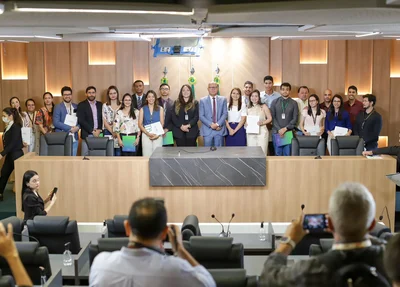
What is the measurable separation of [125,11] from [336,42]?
8.48 meters

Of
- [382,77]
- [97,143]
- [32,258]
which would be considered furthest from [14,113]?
[382,77]

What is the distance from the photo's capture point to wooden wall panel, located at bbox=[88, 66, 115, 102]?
11.8 meters

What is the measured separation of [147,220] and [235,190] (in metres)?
4.99

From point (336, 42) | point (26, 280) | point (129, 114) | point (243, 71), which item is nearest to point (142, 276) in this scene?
point (26, 280)

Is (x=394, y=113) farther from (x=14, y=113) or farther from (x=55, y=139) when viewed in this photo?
(x=14, y=113)

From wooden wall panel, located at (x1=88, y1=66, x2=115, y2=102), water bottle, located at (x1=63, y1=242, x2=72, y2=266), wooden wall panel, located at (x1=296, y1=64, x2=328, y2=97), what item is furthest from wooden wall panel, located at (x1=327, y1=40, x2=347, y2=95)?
water bottle, located at (x1=63, y1=242, x2=72, y2=266)

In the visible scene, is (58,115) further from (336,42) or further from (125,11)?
(125,11)

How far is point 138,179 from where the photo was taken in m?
7.69

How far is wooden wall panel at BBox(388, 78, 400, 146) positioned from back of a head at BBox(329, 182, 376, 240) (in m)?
9.97

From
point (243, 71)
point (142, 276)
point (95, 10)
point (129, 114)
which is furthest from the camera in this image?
point (243, 71)

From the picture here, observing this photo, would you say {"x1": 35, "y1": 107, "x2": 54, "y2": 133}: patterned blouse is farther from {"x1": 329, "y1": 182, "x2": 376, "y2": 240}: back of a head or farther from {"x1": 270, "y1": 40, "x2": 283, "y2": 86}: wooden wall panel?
{"x1": 329, "y1": 182, "x2": 376, "y2": 240}: back of a head

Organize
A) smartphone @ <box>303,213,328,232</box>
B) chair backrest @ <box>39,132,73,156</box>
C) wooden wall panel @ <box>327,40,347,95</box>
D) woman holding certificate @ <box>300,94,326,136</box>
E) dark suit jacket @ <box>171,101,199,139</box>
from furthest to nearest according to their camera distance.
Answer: wooden wall panel @ <box>327,40,347,95</box> → woman holding certificate @ <box>300,94,326,136</box> → dark suit jacket @ <box>171,101,199,139</box> → chair backrest @ <box>39,132,73,156</box> → smartphone @ <box>303,213,328,232</box>

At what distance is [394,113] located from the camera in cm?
1191

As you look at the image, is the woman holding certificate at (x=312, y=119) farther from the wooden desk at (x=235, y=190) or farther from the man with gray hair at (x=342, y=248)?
the man with gray hair at (x=342, y=248)
